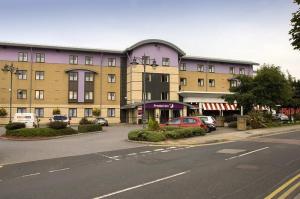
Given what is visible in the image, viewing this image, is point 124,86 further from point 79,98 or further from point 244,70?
point 244,70

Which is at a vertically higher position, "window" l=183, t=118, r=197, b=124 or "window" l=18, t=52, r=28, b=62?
"window" l=18, t=52, r=28, b=62

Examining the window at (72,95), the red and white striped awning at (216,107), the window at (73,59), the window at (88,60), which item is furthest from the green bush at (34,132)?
the red and white striped awning at (216,107)

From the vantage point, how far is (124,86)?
61.2m

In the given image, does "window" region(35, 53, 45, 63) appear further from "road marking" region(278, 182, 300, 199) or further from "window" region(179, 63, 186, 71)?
"road marking" region(278, 182, 300, 199)

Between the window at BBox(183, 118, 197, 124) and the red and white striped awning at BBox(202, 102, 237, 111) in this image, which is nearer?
the window at BBox(183, 118, 197, 124)

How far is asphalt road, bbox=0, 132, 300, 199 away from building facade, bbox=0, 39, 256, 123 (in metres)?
39.0

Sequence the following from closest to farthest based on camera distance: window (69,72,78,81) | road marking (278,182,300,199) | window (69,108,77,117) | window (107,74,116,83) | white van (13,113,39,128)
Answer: road marking (278,182,300,199) < white van (13,113,39,128) < window (69,108,77,117) < window (69,72,78,81) < window (107,74,116,83)

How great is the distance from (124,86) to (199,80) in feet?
46.3

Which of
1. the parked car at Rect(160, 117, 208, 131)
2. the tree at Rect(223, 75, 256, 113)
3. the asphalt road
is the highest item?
the tree at Rect(223, 75, 256, 113)

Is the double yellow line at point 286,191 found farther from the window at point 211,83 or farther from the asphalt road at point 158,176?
the window at point 211,83

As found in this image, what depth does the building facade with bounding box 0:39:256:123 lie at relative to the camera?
55.4 meters

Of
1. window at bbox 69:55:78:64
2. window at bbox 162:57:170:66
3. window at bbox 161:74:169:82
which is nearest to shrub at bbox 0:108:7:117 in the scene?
window at bbox 69:55:78:64

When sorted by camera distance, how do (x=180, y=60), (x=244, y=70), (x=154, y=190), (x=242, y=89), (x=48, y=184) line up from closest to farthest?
(x=154, y=190) → (x=48, y=184) → (x=242, y=89) → (x=180, y=60) → (x=244, y=70)

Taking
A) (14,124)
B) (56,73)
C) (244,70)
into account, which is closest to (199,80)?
(244,70)
